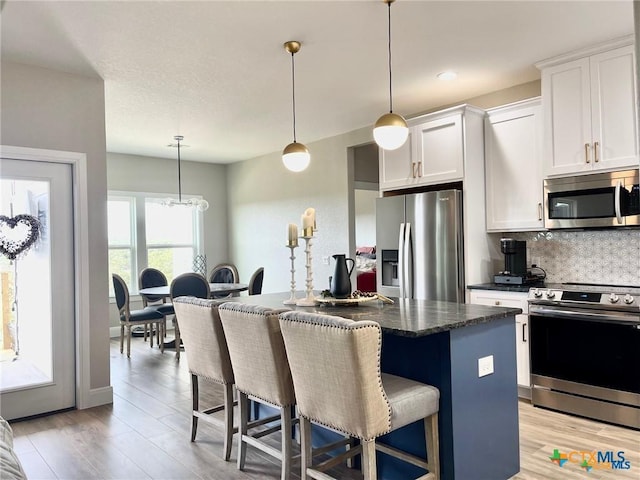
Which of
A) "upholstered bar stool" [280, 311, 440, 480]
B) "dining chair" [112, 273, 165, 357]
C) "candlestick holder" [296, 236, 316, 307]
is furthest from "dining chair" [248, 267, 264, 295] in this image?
"upholstered bar stool" [280, 311, 440, 480]

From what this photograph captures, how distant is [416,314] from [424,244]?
194cm

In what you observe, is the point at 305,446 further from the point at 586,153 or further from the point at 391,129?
the point at 586,153

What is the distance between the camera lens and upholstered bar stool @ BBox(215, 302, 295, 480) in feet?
7.75

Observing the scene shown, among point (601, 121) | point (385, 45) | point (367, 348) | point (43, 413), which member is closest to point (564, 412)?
point (601, 121)

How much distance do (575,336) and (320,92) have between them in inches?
116

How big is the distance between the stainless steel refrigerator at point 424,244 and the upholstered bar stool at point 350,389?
2.04 m

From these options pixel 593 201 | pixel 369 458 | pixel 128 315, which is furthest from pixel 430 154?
pixel 128 315

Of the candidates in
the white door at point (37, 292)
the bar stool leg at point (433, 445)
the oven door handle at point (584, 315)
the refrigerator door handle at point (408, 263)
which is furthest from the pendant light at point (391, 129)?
the white door at point (37, 292)

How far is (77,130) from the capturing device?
12.6 ft

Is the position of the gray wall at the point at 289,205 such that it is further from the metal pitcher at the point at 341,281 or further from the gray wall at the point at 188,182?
the metal pitcher at the point at 341,281

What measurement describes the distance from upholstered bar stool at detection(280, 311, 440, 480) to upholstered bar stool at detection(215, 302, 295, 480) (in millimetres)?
204

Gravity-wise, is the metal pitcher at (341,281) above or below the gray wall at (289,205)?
below

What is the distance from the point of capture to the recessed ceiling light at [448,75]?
3957 millimetres

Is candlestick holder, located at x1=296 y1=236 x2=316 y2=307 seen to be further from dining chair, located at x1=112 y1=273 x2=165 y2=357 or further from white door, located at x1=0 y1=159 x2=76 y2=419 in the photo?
dining chair, located at x1=112 y1=273 x2=165 y2=357
